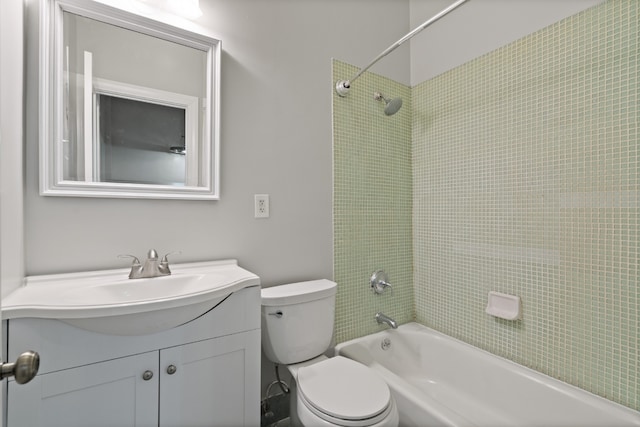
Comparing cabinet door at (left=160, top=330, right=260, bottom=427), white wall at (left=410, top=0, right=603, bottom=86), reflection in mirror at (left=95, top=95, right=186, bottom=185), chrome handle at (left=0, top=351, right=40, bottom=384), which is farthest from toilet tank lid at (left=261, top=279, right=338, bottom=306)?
white wall at (left=410, top=0, right=603, bottom=86)

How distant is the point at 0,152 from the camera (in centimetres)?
74

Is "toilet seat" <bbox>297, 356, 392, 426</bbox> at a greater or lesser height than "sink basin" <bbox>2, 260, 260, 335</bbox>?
lesser

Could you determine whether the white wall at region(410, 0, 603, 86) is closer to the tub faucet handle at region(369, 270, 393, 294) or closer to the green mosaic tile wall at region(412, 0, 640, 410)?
the green mosaic tile wall at region(412, 0, 640, 410)

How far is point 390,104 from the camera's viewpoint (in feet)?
5.50

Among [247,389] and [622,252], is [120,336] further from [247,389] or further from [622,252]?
[622,252]

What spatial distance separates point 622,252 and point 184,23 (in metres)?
2.13

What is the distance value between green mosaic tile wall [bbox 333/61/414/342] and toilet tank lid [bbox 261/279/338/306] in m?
0.26

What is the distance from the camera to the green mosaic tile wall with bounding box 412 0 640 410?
1160 millimetres

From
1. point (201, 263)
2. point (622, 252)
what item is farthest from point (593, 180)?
point (201, 263)

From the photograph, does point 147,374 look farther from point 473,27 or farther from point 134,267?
point 473,27

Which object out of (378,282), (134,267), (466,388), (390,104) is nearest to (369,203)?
(378,282)

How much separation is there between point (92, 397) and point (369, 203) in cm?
152

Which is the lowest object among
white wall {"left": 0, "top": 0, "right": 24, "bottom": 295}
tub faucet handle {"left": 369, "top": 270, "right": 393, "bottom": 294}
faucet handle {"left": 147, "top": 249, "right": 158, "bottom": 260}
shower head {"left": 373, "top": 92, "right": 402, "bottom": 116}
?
tub faucet handle {"left": 369, "top": 270, "right": 393, "bottom": 294}

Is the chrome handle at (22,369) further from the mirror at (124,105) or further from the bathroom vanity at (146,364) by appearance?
the mirror at (124,105)
